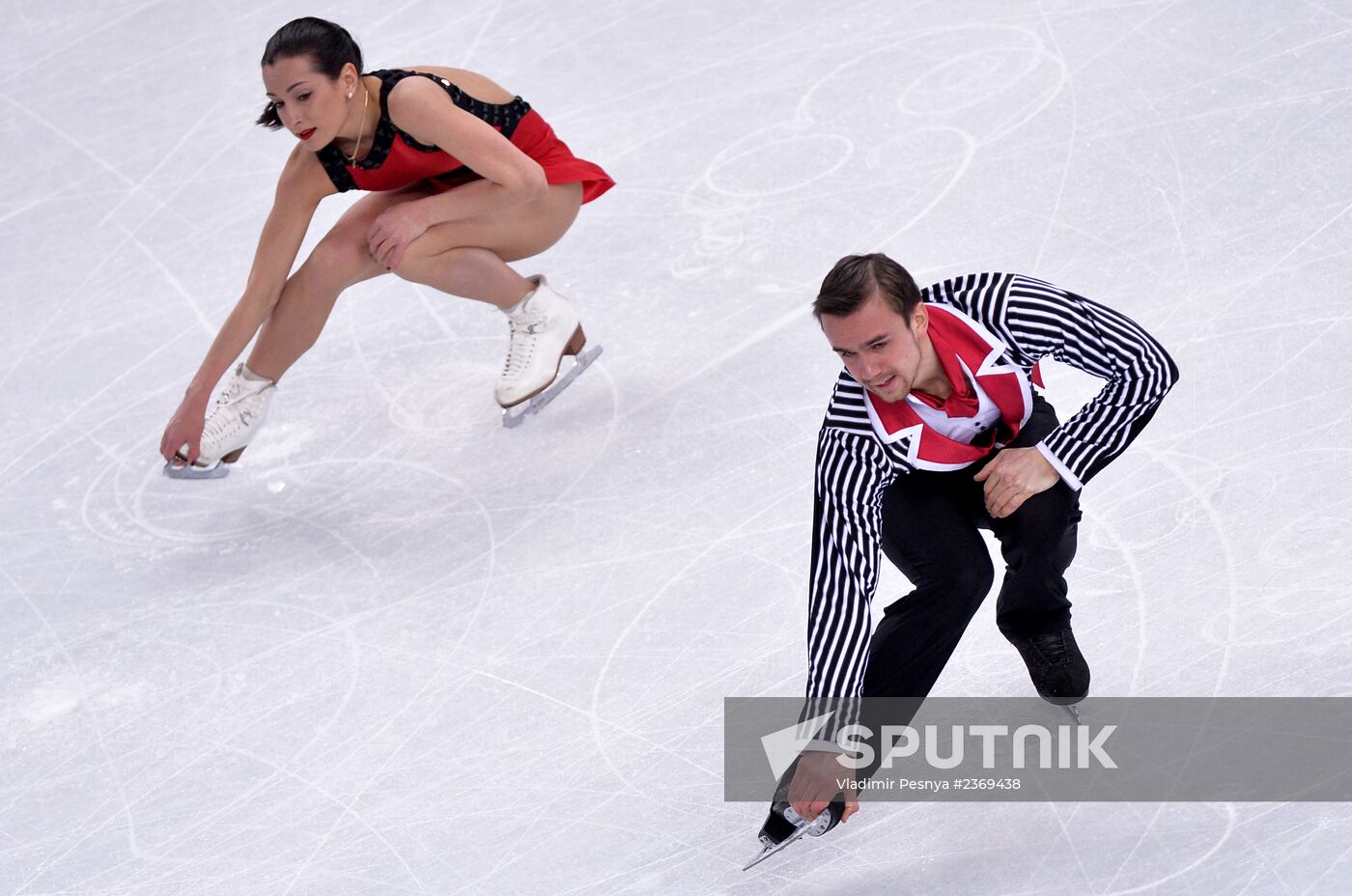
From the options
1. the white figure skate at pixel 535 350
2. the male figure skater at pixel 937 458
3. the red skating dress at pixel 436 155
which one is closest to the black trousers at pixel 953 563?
the male figure skater at pixel 937 458

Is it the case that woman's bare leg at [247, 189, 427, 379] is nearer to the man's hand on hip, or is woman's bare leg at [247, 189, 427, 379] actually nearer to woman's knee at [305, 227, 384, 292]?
woman's knee at [305, 227, 384, 292]

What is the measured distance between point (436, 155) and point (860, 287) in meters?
1.40

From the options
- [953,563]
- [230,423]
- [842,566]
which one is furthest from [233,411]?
[953,563]

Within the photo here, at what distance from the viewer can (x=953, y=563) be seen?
80.1 inches

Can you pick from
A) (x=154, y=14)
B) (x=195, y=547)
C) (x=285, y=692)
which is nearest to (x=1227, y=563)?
(x=285, y=692)

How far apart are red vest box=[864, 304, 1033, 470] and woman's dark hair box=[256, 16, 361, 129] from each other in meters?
1.37

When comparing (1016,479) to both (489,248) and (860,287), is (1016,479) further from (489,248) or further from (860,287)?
(489,248)

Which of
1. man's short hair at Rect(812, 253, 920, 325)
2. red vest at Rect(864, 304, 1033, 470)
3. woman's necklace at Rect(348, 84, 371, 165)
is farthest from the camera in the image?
woman's necklace at Rect(348, 84, 371, 165)

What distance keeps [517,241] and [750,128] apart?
106 cm

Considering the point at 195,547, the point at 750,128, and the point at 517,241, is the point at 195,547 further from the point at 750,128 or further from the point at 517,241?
the point at 750,128

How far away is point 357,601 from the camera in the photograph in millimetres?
2881

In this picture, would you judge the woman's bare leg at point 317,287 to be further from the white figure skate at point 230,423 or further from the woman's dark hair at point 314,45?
the woman's dark hair at point 314,45

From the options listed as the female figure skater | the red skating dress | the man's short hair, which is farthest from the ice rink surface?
the man's short hair

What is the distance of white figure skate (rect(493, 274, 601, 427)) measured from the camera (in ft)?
10.7
